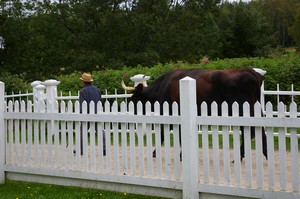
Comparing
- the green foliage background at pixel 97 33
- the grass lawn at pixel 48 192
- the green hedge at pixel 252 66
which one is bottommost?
the grass lawn at pixel 48 192

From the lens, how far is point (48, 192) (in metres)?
7.44

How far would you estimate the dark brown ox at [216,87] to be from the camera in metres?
8.74

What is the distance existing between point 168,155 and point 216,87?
2.75m

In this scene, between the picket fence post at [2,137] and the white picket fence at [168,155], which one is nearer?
the white picket fence at [168,155]

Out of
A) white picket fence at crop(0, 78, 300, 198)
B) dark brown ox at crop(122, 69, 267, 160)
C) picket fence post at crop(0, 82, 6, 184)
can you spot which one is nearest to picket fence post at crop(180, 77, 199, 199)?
white picket fence at crop(0, 78, 300, 198)

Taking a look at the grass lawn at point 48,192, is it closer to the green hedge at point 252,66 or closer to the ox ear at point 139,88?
the ox ear at point 139,88

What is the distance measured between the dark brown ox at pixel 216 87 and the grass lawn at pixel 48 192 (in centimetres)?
260

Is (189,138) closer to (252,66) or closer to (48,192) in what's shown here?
(48,192)

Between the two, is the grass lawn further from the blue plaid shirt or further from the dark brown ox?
the dark brown ox

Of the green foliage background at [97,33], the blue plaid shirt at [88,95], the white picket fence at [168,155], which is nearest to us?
the white picket fence at [168,155]

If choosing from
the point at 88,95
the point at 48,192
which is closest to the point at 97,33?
the point at 88,95

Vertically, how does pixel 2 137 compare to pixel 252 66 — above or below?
below

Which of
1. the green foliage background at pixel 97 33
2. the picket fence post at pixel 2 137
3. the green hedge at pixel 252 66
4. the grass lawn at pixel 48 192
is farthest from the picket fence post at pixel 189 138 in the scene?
the green foliage background at pixel 97 33

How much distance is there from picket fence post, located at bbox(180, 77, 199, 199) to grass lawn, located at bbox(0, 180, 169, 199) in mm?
724
